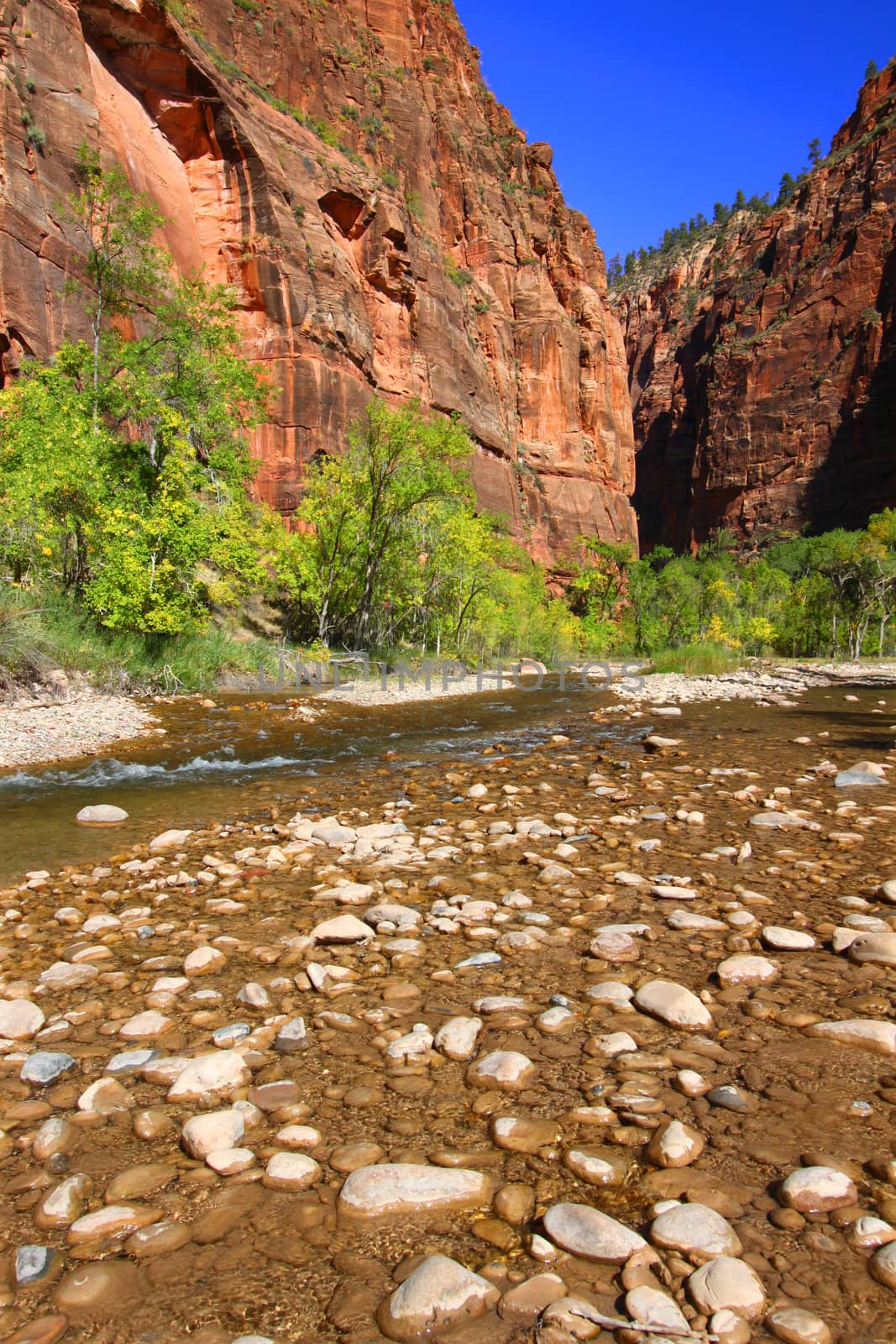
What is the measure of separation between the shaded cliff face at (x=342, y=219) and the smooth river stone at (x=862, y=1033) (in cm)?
2614

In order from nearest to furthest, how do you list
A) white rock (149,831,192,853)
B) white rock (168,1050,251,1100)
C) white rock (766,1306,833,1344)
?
1. white rock (766,1306,833,1344)
2. white rock (168,1050,251,1100)
3. white rock (149,831,192,853)

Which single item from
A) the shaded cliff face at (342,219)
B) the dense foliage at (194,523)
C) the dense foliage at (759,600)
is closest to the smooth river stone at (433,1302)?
the dense foliage at (194,523)

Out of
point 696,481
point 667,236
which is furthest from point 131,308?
point 667,236

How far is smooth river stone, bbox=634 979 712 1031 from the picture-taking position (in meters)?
2.54

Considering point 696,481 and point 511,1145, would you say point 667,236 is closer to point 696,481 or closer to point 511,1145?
point 696,481

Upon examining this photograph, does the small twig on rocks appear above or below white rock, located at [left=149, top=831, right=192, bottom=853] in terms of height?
above

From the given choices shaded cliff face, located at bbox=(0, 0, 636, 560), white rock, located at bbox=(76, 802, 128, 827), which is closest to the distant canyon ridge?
shaded cliff face, located at bbox=(0, 0, 636, 560)

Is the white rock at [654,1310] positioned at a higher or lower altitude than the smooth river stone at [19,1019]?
higher

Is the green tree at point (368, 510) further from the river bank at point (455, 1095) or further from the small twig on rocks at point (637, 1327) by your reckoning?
the small twig on rocks at point (637, 1327)

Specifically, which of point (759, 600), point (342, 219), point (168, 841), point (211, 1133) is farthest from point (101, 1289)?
point (759, 600)

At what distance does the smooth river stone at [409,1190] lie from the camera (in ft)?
5.74

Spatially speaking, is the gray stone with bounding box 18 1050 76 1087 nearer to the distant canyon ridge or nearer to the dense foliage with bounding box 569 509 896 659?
the distant canyon ridge

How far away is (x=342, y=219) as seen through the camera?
42375 millimetres

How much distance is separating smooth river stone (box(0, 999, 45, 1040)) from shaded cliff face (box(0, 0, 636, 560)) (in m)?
24.4
